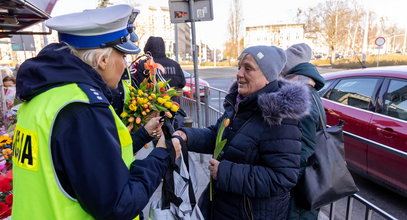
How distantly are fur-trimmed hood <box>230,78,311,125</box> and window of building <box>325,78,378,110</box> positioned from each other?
275 centimetres

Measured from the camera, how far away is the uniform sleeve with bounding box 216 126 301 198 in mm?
1489

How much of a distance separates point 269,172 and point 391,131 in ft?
8.36

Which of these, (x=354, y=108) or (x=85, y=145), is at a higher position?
(x=85, y=145)

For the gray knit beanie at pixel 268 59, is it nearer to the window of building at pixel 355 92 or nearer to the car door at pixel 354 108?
the car door at pixel 354 108

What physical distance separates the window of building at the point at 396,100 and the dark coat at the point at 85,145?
3391 mm

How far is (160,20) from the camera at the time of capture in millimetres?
71125

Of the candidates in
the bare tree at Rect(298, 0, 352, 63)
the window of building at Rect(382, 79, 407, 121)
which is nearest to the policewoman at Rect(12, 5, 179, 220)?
the window of building at Rect(382, 79, 407, 121)

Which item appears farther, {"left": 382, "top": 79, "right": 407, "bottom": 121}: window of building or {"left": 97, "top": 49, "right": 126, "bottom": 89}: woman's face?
{"left": 382, "top": 79, "right": 407, "bottom": 121}: window of building

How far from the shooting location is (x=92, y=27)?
111 centimetres

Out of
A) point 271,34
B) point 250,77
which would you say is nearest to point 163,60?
point 250,77

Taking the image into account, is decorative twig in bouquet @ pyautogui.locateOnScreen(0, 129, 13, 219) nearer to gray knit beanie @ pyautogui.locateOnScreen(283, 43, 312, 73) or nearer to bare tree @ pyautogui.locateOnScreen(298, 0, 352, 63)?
gray knit beanie @ pyautogui.locateOnScreen(283, 43, 312, 73)

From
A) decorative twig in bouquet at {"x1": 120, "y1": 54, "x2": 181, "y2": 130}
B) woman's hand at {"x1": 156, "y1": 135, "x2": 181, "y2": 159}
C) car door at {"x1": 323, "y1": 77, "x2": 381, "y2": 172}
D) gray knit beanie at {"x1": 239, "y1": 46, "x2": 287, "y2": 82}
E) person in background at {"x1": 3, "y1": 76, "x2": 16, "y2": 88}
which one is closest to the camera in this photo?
woman's hand at {"x1": 156, "y1": 135, "x2": 181, "y2": 159}

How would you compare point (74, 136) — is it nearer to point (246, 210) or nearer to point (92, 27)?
point (92, 27)

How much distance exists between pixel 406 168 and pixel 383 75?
4.34 ft
